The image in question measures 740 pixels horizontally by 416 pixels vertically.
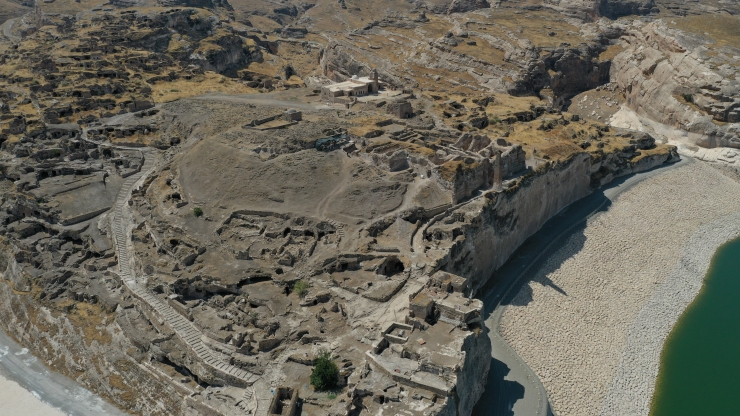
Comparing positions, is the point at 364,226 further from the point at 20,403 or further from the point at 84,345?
the point at 20,403

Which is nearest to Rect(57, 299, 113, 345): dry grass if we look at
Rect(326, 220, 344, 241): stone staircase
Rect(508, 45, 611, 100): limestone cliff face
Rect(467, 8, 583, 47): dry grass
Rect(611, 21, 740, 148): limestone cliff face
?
Rect(326, 220, 344, 241): stone staircase

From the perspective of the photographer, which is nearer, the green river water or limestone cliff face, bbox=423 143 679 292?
the green river water

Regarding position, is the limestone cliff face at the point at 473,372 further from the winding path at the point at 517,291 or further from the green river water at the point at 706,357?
the green river water at the point at 706,357

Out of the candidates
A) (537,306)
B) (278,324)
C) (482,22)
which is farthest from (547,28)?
(278,324)

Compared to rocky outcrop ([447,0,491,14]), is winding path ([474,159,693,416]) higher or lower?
higher

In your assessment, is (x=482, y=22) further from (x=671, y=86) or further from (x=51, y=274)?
(x=51, y=274)

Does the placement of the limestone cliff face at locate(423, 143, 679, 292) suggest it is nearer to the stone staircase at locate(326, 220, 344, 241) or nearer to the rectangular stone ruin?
the stone staircase at locate(326, 220, 344, 241)

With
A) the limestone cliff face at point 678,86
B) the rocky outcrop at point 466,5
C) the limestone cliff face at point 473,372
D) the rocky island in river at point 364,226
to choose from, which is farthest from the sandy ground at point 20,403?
the rocky outcrop at point 466,5
